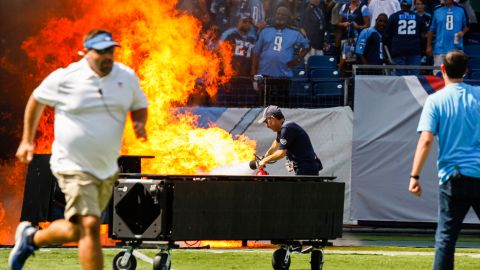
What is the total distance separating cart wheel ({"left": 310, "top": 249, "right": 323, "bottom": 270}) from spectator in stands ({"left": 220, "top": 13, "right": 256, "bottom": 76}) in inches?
309

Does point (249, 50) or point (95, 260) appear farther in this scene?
point (249, 50)

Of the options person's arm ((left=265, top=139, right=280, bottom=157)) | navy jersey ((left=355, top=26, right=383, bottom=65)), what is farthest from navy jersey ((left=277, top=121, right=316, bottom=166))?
navy jersey ((left=355, top=26, right=383, bottom=65))

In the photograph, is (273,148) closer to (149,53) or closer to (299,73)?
(149,53)

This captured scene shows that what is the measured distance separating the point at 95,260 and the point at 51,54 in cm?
1046

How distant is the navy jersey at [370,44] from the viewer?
2030 cm

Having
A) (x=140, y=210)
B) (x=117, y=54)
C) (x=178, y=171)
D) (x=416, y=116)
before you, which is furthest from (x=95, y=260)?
(x=416, y=116)

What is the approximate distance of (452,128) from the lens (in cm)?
924

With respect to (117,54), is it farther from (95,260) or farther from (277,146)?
(95,260)

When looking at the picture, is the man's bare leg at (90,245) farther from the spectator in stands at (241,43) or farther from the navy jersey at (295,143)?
the spectator in stands at (241,43)

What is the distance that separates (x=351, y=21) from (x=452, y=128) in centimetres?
1184

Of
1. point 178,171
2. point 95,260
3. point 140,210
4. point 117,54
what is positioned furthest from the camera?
point 117,54

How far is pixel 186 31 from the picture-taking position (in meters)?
19.6

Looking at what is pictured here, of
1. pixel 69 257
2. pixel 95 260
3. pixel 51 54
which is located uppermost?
pixel 51 54

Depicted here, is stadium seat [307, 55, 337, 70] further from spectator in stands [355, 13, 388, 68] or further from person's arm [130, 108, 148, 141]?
person's arm [130, 108, 148, 141]
